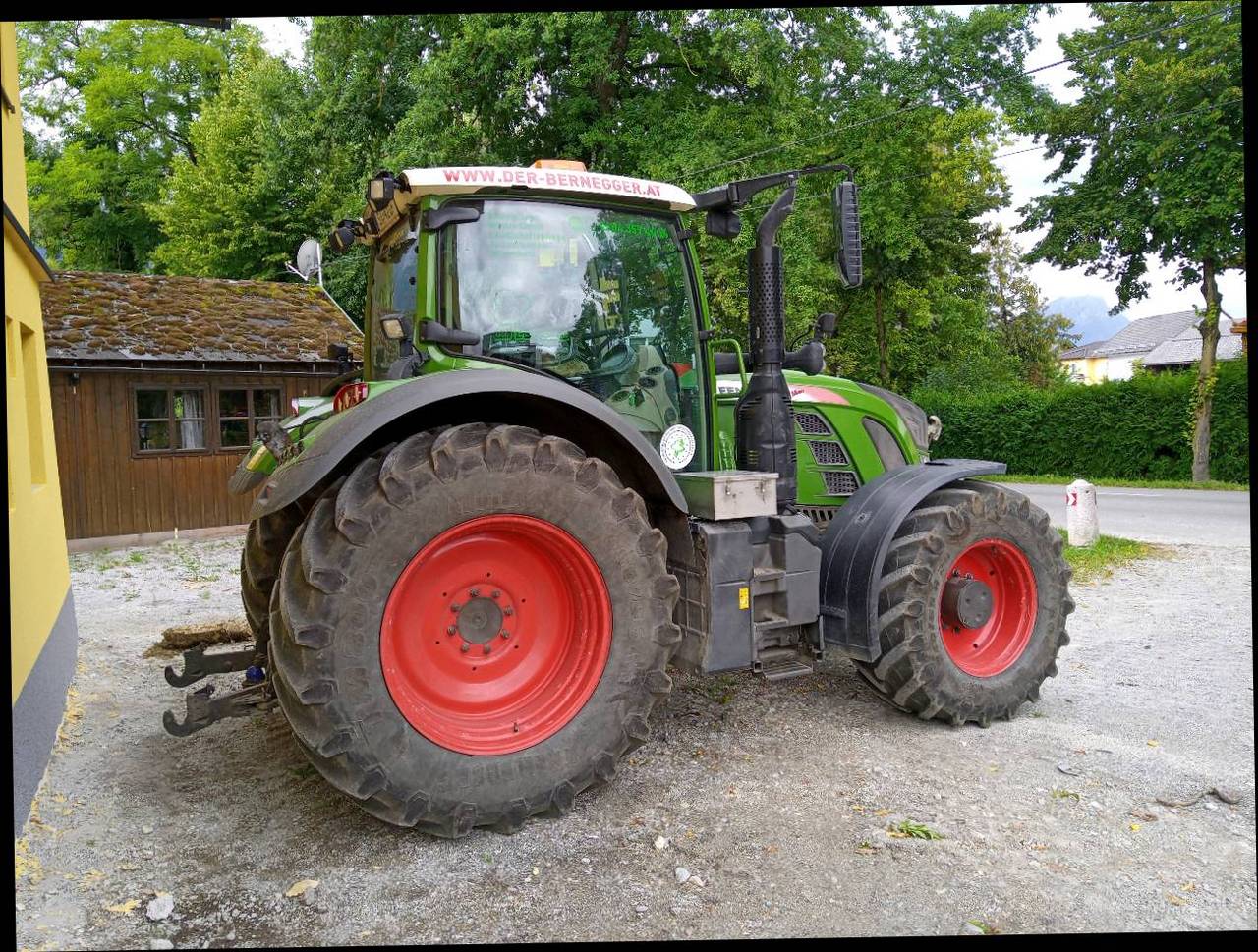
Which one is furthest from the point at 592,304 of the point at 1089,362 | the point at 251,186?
the point at 1089,362

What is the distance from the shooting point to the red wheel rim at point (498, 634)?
11.8ft

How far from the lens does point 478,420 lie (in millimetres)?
4035

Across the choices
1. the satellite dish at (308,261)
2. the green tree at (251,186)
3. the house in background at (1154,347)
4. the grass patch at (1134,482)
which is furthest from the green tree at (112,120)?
the house in background at (1154,347)

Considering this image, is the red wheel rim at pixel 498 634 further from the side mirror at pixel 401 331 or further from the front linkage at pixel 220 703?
the side mirror at pixel 401 331

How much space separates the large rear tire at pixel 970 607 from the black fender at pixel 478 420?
133 cm

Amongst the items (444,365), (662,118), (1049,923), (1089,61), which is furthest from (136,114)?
(1049,923)

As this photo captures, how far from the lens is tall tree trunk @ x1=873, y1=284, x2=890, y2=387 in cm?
2453

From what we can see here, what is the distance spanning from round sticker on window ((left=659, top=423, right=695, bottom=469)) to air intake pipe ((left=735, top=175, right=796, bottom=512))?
36 centimetres

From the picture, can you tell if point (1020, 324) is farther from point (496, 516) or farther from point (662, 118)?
point (496, 516)

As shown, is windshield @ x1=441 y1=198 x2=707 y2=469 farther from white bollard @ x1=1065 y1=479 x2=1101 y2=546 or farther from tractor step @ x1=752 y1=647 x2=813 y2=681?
white bollard @ x1=1065 y1=479 x2=1101 y2=546

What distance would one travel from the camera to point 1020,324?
40219mm

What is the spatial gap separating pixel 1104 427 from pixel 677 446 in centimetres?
1985

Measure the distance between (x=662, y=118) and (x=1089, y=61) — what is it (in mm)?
8985

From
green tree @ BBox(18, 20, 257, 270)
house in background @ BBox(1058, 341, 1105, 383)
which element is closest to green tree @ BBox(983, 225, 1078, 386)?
house in background @ BBox(1058, 341, 1105, 383)
